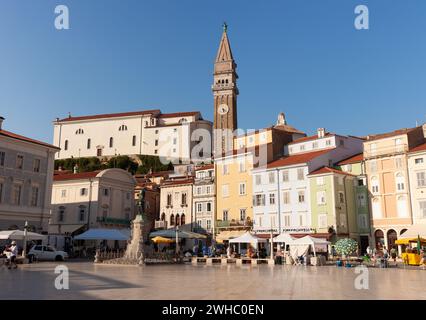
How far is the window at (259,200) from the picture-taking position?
166ft

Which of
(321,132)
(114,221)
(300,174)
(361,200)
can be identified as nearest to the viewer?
(361,200)

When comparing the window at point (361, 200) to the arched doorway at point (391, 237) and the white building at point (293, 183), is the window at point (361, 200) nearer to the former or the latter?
the arched doorway at point (391, 237)

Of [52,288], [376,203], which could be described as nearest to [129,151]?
[376,203]

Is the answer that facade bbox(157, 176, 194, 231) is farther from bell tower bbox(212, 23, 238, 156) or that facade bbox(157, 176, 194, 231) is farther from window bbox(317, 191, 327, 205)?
bell tower bbox(212, 23, 238, 156)

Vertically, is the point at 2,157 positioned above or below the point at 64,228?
above

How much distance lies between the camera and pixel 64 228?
53.9 metres

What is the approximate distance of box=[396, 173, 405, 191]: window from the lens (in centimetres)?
4219

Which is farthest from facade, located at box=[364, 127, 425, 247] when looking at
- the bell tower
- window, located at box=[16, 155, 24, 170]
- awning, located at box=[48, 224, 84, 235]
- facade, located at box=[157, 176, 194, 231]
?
the bell tower

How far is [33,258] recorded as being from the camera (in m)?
34.8

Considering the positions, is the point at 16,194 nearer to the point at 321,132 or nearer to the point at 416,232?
the point at 416,232

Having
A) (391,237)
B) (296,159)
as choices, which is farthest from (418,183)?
(296,159)

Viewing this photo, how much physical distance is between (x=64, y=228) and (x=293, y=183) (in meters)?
27.6
